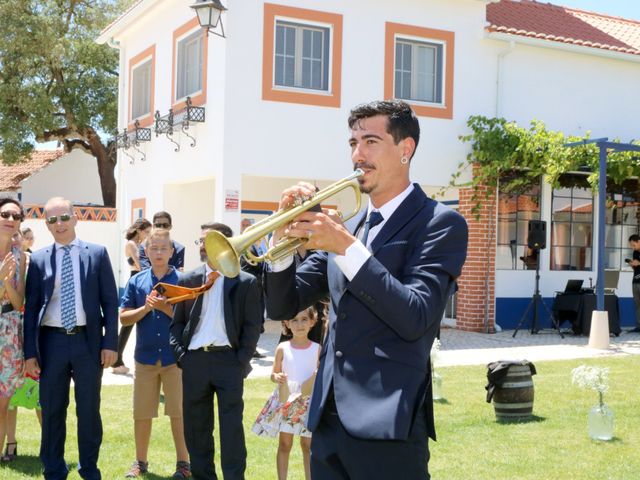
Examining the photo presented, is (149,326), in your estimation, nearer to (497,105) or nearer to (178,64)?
Result: (178,64)

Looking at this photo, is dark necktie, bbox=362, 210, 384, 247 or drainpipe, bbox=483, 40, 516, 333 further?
drainpipe, bbox=483, 40, 516, 333

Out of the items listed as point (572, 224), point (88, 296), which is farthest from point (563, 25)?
point (88, 296)

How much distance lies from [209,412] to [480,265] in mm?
10816

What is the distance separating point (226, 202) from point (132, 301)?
664 cm

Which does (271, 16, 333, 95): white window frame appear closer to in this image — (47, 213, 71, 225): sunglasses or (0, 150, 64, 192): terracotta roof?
(47, 213, 71, 225): sunglasses

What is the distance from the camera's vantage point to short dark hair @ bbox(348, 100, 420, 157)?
9.91ft

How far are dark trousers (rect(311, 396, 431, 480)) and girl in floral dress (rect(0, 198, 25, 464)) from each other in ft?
12.6

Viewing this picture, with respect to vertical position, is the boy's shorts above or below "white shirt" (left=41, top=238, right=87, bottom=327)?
below

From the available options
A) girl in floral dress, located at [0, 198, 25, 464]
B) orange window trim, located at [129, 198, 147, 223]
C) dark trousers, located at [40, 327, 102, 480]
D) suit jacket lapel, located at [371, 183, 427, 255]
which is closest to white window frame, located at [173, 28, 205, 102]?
orange window trim, located at [129, 198, 147, 223]

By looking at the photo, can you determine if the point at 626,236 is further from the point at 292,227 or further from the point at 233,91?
the point at 292,227

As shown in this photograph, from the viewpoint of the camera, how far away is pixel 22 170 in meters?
35.3

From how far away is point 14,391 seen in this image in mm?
6238

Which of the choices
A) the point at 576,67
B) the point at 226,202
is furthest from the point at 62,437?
the point at 576,67

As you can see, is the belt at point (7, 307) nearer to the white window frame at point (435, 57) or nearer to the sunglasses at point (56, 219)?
the sunglasses at point (56, 219)
